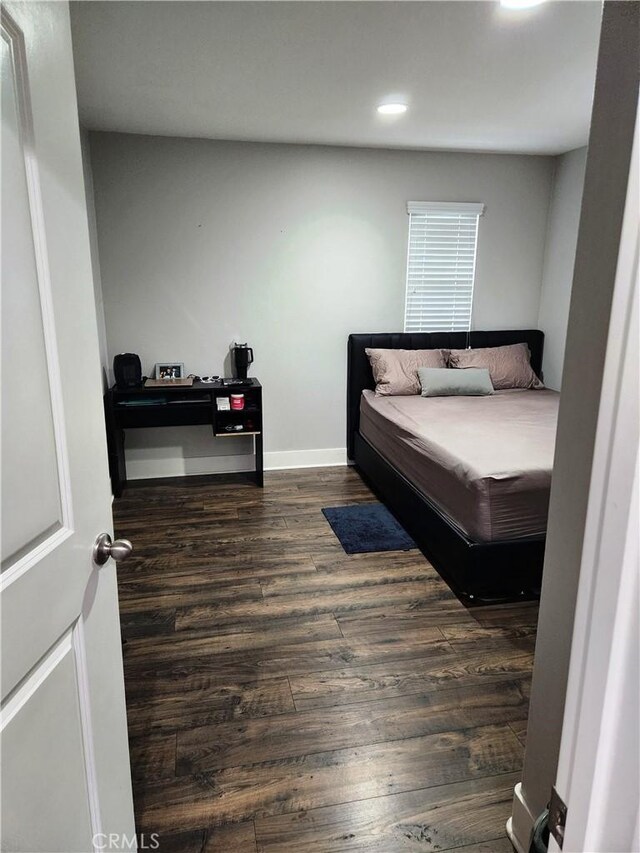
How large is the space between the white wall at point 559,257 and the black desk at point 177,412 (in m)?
2.52

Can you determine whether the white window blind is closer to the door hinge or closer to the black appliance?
the black appliance

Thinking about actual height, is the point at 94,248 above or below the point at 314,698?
above

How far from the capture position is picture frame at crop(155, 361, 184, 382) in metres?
4.32

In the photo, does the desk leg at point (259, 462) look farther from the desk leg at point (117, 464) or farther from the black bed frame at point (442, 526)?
the desk leg at point (117, 464)

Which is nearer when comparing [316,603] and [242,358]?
[316,603]

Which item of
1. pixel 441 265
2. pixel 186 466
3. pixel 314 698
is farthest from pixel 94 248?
pixel 314 698

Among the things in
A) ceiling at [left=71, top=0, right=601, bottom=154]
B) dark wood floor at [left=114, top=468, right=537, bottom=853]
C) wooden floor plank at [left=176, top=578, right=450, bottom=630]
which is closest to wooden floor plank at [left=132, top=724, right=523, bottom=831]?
dark wood floor at [left=114, top=468, right=537, bottom=853]

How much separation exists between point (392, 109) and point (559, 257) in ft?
7.19

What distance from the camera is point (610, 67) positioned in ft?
3.27

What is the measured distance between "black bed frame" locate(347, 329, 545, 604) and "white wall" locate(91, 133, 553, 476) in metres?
0.15

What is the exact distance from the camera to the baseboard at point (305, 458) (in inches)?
186

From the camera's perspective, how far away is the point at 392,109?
3.30 meters

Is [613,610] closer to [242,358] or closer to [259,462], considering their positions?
[259,462]

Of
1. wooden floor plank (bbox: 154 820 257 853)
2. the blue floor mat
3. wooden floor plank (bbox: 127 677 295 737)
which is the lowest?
wooden floor plank (bbox: 154 820 257 853)
